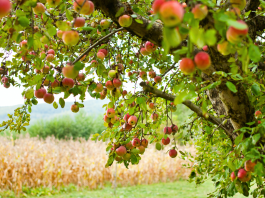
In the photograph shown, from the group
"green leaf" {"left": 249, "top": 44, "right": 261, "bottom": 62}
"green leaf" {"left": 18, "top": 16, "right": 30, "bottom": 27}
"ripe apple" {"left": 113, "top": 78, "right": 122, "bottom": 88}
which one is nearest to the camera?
"green leaf" {"left": 249, "top": 44, "right": 261, "bottom": 62}

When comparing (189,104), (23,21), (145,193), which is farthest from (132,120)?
(145,193)

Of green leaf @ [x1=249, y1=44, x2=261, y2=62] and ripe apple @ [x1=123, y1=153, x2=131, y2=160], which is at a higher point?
green leaf @ [x1=249, y1=44, x2=261, y2=62]

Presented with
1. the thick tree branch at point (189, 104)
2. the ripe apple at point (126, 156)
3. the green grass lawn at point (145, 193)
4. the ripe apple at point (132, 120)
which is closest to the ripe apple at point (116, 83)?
the thick tree branch at point (189, 104)

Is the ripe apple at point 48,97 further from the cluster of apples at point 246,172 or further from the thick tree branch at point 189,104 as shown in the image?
the cluster of apples at point 246,172

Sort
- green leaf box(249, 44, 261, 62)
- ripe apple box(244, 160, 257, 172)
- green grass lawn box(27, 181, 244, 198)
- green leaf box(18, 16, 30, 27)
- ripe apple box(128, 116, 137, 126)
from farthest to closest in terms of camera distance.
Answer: green grass lawn box(27, 181, 244, 198), ripe apple box(128, 116, 137, 126), ripe apple box(244, 160, 257, 172), green leaf box(18, 16, 30, 27), green leaf box(249, 44, 261, 62)

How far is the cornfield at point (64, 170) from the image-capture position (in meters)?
4.79

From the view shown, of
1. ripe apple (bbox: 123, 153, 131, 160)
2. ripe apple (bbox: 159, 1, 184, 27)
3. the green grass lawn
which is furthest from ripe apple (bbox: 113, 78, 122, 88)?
the green grass lawn

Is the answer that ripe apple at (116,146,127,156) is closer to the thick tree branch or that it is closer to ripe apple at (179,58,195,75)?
the thick tree branch

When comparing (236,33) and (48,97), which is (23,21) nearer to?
(48,97)

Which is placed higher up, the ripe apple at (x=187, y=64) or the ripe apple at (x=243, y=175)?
the ripe apple at (x=187, y=64)

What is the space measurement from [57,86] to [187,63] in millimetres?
728

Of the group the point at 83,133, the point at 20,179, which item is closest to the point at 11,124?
the point at 20,179

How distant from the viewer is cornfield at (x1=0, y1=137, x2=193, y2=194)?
479 centimetres

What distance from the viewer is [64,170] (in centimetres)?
521
